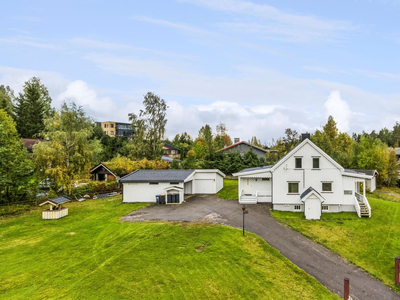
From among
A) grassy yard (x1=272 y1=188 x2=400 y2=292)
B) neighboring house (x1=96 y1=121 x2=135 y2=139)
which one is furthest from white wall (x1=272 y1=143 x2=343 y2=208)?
neighboring house (x1=96 y1=121 x2=135 y2=139)

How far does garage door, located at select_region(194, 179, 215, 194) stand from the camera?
32.8 m

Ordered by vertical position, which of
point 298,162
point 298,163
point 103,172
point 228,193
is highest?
point 298,162

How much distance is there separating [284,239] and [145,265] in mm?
9811

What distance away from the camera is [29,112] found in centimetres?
5988

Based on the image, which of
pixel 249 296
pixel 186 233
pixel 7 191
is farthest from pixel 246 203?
pixel 7 191

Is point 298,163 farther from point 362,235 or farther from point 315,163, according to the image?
point 362,235

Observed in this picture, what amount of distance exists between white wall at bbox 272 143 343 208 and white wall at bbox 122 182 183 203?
1171 cm

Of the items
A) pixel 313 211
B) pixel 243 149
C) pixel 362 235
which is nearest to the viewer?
pixel 362 235

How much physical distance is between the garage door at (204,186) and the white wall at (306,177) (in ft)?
35.6

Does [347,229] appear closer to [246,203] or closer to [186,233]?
[246,203]

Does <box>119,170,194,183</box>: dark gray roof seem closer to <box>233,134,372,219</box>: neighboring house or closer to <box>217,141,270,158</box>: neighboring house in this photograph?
<box>233,134,372,219</box>: neighboring house

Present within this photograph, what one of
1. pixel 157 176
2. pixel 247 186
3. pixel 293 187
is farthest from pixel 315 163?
pixel 157 176

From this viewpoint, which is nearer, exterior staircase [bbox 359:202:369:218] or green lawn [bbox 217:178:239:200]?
exterior staircase [bbox 359:202:369:218]

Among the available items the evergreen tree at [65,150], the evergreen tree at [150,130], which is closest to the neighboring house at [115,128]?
the evergreen tree at [150,130]
